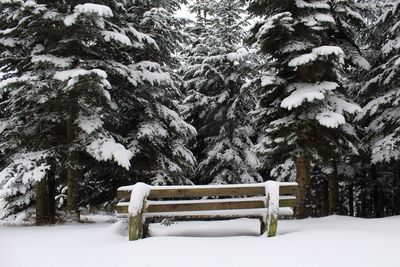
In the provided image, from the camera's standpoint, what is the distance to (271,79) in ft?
39.7

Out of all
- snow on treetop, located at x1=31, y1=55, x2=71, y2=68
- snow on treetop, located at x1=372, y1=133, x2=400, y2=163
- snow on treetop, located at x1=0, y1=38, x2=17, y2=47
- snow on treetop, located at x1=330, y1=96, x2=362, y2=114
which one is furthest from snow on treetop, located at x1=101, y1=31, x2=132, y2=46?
snow on treetop, located at x1=372, y1=133, x2=400, y2=163

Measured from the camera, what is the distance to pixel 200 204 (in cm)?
790

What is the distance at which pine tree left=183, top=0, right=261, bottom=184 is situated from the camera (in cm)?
1894

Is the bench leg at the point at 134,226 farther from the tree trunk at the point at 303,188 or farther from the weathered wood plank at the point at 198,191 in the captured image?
the tree trunk at the point at 303,188

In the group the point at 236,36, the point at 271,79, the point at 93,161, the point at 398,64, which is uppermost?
the point at 236,36

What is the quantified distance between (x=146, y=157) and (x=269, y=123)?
4860mm

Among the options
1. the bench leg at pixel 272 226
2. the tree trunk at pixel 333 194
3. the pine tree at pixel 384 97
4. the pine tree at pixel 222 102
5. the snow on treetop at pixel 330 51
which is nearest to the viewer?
the bench leg at pixel 272 226

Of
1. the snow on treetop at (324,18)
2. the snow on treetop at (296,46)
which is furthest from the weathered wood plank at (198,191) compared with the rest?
the snow on treetop at (324,18)

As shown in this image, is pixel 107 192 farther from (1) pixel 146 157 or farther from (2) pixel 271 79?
(2) pixel 271 79

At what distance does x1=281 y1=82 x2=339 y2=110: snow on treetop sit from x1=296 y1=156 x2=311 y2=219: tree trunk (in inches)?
75.5

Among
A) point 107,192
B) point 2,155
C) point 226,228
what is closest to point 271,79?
point 226,228

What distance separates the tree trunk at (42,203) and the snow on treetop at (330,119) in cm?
854

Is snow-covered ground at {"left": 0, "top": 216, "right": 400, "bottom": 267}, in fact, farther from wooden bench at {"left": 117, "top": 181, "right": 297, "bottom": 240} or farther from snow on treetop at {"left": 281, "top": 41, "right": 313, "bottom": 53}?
snow on treetop at {"left": 281, "top": 41, "right": 313, "bottom": 53}

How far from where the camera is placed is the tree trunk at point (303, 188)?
12.4 meters
